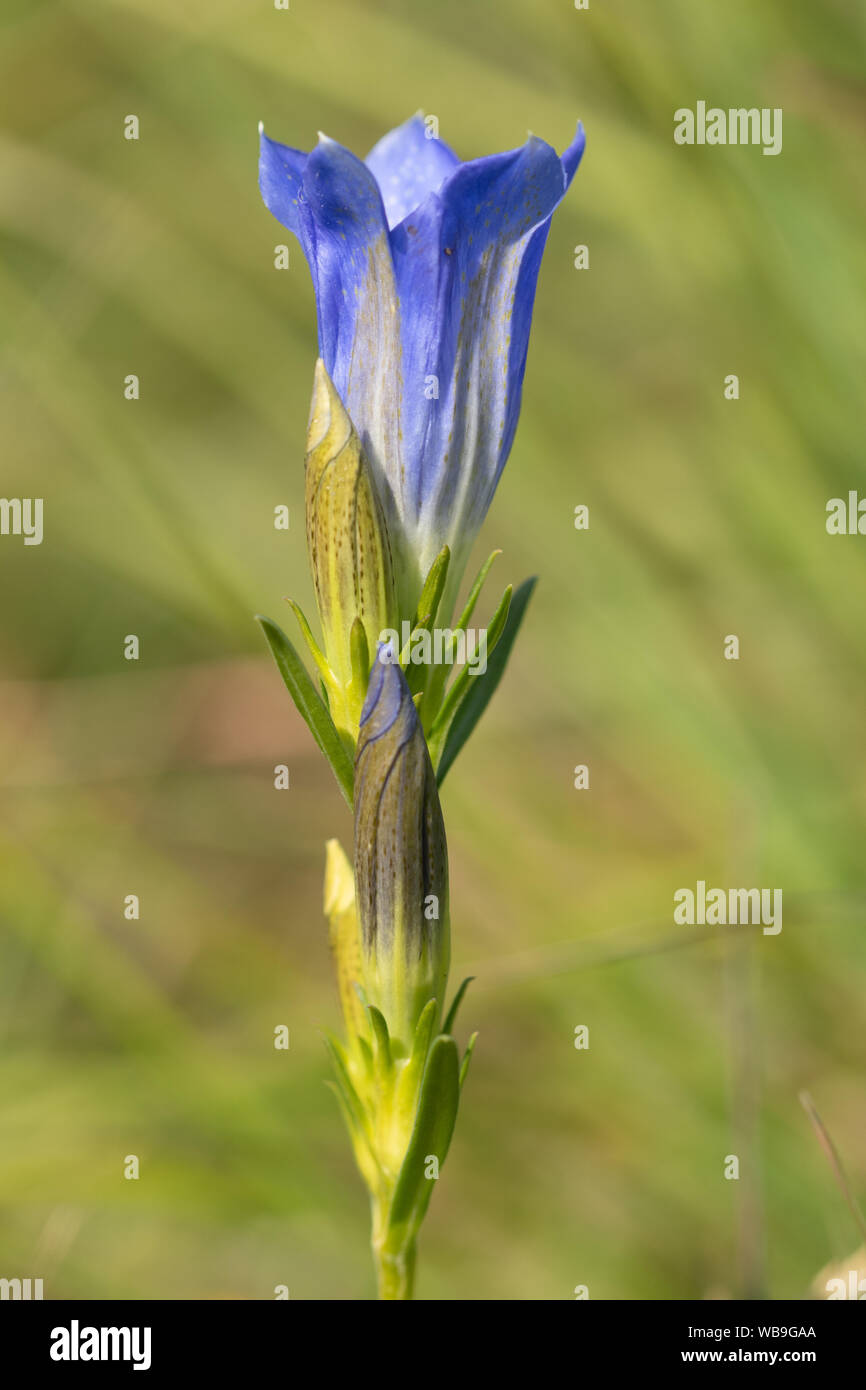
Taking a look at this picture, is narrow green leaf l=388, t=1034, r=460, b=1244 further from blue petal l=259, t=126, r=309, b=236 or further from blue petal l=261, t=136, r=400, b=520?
blue petal l=259, t=126, r=309, b=236

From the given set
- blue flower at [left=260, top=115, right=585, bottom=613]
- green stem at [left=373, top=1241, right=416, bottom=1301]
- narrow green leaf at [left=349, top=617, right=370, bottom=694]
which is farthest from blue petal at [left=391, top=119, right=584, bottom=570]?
green stem at [left=373, top=1241, right=416, bottom=1301]

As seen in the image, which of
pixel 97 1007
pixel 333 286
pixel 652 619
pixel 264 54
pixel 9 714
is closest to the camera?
pixel 333 286

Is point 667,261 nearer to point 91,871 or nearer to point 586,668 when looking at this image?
point 586,668

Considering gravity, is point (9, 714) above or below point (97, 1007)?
above

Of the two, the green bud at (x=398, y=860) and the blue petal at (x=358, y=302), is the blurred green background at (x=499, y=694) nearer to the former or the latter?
the green bud at (x=398, y=860)

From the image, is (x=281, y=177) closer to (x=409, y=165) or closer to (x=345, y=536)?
(x=409, y=165)

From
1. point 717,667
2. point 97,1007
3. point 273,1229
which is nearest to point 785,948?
point 717,667
